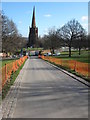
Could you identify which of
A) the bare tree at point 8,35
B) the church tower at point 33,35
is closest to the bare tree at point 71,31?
the bare tree at point 8,35

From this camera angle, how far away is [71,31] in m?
72.6

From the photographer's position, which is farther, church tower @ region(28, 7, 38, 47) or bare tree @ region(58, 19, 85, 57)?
church tower @ region(28, 7, 38, 47)

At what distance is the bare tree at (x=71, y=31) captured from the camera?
2854 inches

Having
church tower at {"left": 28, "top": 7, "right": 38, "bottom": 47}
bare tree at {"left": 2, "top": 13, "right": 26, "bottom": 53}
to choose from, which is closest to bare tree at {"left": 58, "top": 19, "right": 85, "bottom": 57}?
bare tree at {"left": 2, "top": 13, "right": 26, "bottom": 53}

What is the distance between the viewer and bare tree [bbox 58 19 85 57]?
7250cm

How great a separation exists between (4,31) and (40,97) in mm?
41770

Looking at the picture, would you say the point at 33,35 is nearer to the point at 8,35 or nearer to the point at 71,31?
the point at 71,31

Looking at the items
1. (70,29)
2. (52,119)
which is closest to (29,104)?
(52,119)

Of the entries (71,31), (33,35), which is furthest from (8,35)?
(33,35)

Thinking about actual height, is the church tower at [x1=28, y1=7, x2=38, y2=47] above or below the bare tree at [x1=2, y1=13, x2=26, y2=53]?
above

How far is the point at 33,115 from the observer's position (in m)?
7.39

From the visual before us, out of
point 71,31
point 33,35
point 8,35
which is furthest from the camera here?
point 33,35

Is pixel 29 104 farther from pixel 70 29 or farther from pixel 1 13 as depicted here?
pixel 70 29

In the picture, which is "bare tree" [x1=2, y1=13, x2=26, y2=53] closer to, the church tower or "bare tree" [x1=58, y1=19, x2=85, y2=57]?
"bare tree" [x1=58, y1=19, x2=85, y2=57]
